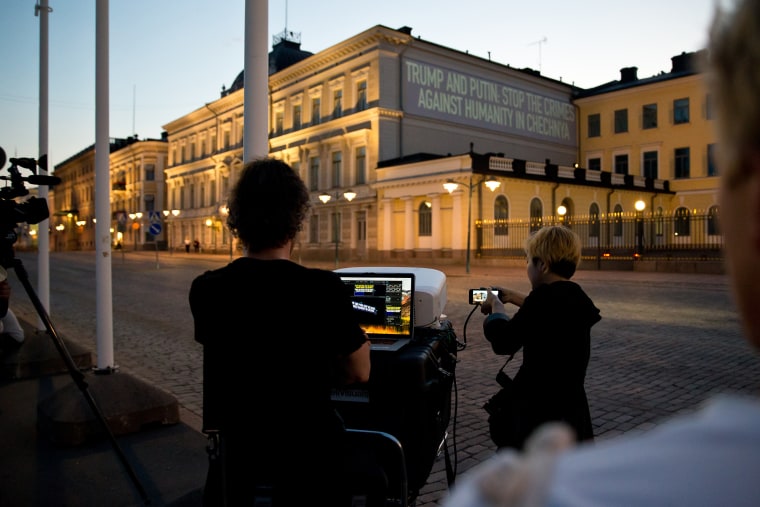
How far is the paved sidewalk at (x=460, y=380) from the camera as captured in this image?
12.6ft

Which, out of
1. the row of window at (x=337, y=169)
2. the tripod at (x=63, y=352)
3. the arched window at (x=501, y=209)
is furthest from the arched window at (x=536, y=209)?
the tripod at (x=63, y=352)

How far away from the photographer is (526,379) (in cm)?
285

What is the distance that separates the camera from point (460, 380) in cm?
666

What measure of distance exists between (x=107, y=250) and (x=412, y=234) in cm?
3076

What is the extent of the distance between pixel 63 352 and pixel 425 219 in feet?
106

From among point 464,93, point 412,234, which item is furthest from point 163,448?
point 464,93

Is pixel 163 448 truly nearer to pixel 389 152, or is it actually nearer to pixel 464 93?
pixel 389 152

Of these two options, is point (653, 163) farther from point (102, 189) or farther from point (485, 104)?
point (102, 189)

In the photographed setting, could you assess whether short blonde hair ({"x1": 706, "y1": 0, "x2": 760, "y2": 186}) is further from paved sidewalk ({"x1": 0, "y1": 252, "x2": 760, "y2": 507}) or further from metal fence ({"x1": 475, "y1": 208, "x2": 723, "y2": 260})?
metal fence ({"x1": 475, "y1": 208, "x2": 723, "y2": 260})

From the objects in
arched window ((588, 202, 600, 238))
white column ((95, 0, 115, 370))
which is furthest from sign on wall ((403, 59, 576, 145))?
white column ((95, 0, 115, 370))

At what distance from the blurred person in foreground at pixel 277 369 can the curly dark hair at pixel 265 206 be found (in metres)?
0.01

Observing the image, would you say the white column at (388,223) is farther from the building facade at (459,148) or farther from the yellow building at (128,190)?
the yellow building at (128,190)

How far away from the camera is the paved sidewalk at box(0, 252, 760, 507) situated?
12.6ft

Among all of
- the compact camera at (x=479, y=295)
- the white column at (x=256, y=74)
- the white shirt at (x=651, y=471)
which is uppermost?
the white column at (x=256, y=74)
